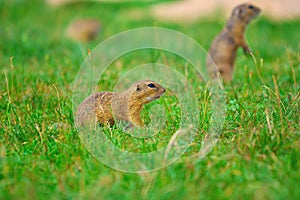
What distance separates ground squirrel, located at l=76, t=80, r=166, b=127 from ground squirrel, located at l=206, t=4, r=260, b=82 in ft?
4.73

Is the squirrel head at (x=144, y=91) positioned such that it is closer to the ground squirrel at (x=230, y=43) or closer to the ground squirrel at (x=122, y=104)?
the ground squirrel at (x=122, y=104)

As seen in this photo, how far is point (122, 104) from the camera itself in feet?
11.2

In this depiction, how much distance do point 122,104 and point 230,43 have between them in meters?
1.86

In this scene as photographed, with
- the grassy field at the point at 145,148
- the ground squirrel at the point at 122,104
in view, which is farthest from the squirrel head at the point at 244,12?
the ground squirrel at the point at 122,104

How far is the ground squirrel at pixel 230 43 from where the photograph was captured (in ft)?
15.9

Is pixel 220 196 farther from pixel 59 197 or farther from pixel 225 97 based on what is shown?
pixel 225 97

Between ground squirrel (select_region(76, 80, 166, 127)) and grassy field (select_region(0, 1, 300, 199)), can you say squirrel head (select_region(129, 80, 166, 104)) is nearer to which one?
ground squirrel (select_region(76, 80, 166, 127))

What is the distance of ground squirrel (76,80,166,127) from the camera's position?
11.1 feet

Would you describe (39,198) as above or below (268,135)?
below

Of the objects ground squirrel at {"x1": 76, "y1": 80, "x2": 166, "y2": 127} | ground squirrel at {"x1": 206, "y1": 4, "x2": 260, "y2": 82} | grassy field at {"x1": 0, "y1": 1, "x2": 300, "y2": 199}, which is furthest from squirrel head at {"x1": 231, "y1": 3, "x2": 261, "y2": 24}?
ground squirrel at {"x1": 76, "y1": 80, "x2": 166, "y2": 127}

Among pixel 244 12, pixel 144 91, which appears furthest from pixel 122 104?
pixel 244 12

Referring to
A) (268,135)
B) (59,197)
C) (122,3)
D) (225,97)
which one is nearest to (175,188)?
(59,197)

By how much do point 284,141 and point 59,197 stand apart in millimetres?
1249

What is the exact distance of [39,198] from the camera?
7.80ft
